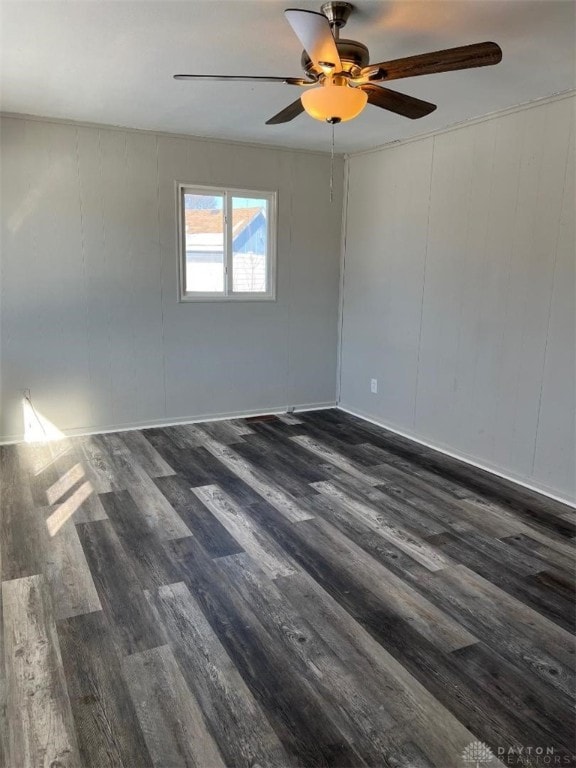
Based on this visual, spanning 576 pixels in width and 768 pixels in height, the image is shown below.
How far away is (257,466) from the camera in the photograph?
3895 millimetres

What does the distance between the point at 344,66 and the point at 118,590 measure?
2435 millimetres

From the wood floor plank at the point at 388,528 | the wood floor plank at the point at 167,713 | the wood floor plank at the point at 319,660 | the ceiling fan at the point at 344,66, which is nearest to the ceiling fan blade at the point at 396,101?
the ceiling fan at the point at 344,66

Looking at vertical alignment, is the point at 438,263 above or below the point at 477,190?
below

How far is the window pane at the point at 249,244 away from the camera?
4.84 m

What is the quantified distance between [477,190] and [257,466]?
2519 millimetres

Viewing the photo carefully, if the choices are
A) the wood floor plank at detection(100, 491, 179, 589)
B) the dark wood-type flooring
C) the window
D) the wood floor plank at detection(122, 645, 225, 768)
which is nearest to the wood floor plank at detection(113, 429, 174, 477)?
the dark wood-type flooring

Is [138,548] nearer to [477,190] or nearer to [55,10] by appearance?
[55,10]

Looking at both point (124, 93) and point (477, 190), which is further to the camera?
point (477, 190)

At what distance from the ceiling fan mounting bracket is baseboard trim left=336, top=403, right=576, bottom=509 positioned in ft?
9.56

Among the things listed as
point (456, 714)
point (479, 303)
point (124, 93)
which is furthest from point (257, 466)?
point (124, 93)

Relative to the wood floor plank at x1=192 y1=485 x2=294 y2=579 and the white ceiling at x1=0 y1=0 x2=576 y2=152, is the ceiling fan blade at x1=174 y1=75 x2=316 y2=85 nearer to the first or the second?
the white ceiling at x1=0 y1=0 x2=576 y2=152

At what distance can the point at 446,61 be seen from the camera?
2.00m

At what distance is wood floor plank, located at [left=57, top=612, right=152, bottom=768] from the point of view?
1.58m

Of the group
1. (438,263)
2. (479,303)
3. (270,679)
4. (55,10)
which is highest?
(55,10)
